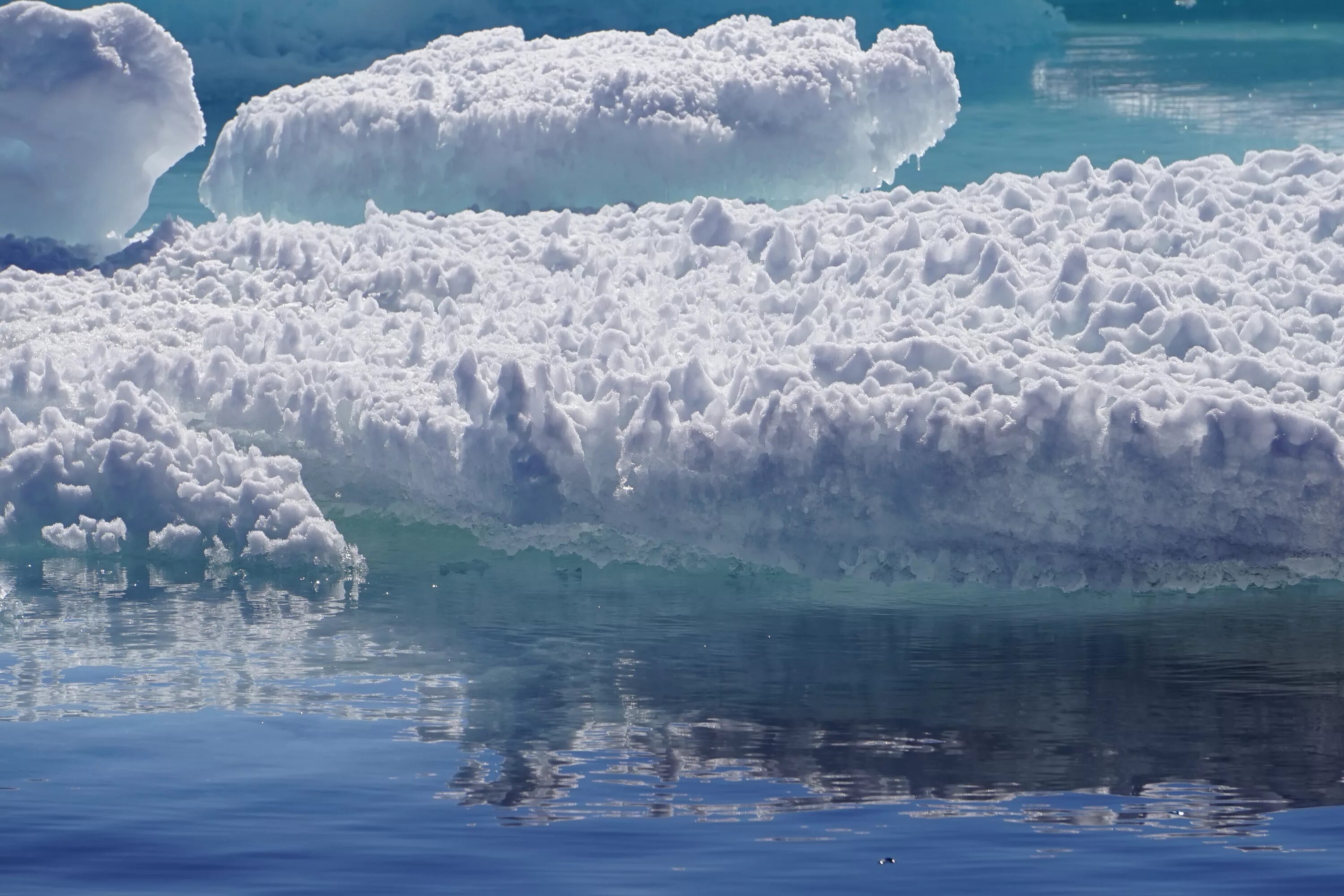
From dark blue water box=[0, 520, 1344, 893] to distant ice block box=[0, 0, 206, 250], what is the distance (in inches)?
109

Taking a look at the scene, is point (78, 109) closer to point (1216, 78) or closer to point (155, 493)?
point (155, 493)

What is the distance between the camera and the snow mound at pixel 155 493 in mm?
5496

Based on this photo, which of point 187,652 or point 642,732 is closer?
point 642,732

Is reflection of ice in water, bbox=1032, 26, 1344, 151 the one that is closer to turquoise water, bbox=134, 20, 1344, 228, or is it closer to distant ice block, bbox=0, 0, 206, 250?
turquoise water, bbox=134, 20, 1344, 228

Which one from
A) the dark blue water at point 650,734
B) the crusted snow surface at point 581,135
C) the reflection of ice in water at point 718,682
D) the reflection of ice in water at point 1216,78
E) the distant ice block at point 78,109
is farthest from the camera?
the reflection of ice in water at point 1216,78

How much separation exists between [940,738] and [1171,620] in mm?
1118

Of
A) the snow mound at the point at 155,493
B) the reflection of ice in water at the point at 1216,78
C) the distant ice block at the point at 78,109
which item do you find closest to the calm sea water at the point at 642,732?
the snow mound at the point at 155,493

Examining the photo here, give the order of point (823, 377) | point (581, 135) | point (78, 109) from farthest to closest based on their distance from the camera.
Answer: point (581, 135) < point (78, 109) < point (823, 377)

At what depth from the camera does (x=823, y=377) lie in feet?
17.9

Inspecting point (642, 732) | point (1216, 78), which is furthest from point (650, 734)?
point (1216, 78)

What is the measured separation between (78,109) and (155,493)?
114 inches

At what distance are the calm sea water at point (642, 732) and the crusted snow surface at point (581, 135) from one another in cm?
399

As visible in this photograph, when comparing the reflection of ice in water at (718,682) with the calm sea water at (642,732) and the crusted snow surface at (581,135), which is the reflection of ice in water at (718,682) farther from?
the crusted snow surface at (581,135)

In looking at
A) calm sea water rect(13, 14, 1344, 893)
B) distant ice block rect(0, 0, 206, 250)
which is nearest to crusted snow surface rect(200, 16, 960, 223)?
distant ice block rect(0, 0, 206, 250)
